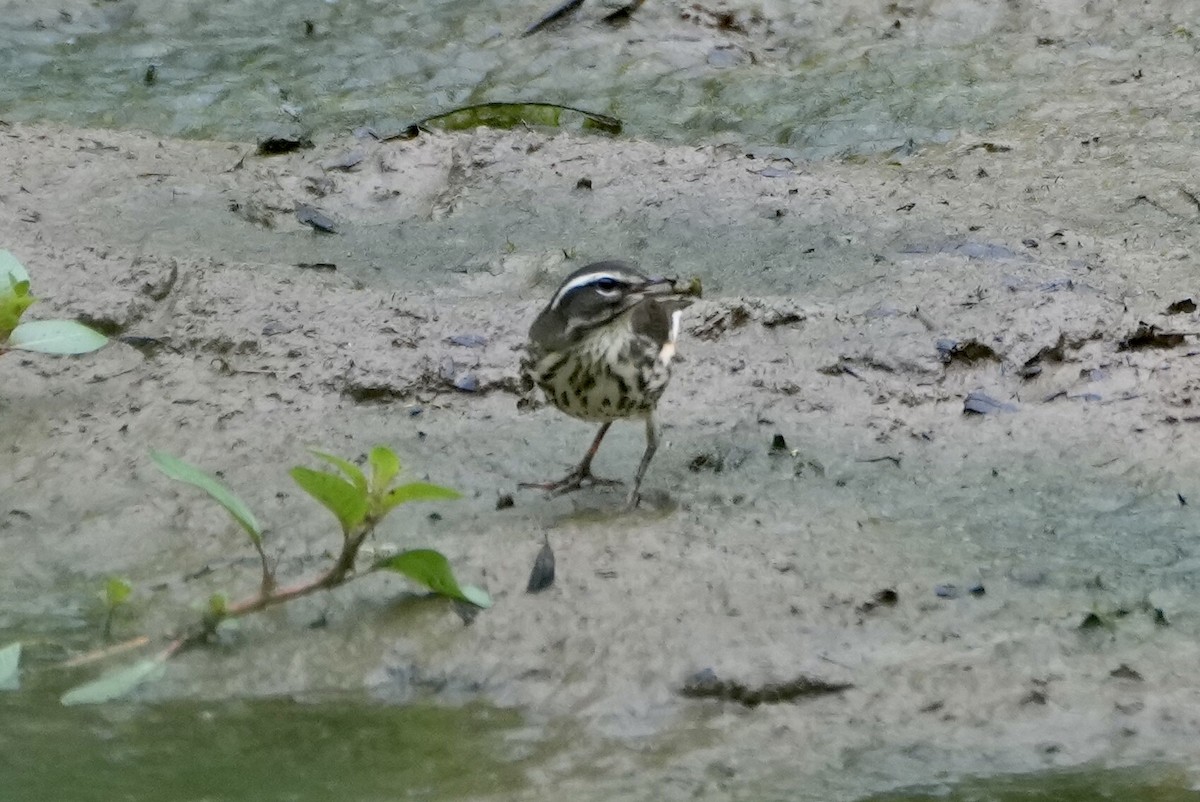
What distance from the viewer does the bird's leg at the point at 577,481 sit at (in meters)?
5.67

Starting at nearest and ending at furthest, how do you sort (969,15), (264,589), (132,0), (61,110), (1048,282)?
(264,589) < (1048,282) < (61,110) < (969,15) < (132,0)

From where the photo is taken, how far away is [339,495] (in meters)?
4.36

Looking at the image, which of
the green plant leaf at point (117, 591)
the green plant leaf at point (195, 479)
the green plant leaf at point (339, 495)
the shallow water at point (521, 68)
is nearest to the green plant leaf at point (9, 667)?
the green plant leaf at point (117, 591)

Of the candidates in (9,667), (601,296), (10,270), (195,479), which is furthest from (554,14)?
(9,667)

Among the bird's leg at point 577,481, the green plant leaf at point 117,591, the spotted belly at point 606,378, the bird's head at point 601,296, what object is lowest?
the bird's leg at point 577,481

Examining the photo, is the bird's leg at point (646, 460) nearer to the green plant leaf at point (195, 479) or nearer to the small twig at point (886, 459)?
the small twig at point (886, 459)

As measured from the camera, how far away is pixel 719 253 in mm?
7562

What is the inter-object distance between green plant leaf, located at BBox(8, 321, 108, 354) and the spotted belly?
1.53 meters

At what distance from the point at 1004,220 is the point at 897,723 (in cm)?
401

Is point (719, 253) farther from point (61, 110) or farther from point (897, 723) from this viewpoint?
point (61, 110)

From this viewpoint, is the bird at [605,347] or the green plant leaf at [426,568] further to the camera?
the bird at [605,347]

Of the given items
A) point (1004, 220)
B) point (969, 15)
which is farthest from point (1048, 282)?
point (969, 15)

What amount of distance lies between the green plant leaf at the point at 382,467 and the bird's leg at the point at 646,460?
1.28 m

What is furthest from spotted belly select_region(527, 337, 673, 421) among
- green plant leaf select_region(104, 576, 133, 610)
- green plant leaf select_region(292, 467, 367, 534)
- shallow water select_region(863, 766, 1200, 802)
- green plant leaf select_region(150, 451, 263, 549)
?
shallow water select_region(863, 766, 1200, 802)
